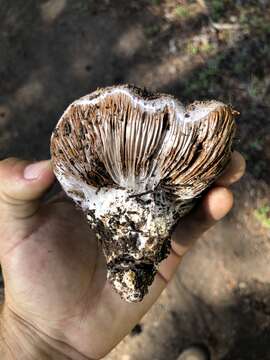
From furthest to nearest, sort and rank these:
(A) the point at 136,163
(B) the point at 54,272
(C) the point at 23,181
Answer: (B) the point at 54,272 → (C) the point at 23,181 → (A) the point at 136,163

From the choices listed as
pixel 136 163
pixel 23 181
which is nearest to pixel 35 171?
pixel 23 181

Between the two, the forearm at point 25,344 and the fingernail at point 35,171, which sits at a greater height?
the fingernail at point 35,171

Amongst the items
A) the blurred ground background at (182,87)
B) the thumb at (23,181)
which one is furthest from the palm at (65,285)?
the blurred ground background at (182,87)

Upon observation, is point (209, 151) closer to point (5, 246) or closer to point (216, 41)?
point (5, 246)

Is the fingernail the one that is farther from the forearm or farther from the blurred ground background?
the blurred ground background

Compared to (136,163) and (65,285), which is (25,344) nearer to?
(65,285)

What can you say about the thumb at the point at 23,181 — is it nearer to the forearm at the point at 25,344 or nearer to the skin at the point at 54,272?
the skin at the point at 54,272
